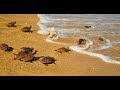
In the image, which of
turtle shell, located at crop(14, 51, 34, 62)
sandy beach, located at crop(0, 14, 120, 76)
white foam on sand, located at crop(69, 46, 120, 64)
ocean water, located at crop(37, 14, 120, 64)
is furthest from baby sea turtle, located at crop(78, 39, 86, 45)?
turtle shell, located at crop(14, 51, 34, 62)

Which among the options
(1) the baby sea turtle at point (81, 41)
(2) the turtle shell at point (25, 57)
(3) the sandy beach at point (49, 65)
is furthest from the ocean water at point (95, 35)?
(2) the turtle shell at point (25, 57)

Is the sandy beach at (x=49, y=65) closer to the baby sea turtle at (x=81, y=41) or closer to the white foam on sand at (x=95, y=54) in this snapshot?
the white foam on sand at (x=95, y=54)

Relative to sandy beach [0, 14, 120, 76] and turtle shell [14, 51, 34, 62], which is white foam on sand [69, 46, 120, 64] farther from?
turtle shell [14, 51, 34, 62]

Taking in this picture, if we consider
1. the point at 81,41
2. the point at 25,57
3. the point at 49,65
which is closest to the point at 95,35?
the point at 81,41

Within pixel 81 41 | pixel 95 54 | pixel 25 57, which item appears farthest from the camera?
pixel 81 41

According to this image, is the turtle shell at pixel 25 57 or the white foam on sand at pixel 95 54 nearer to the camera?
the turtle shell at pixel 25 57

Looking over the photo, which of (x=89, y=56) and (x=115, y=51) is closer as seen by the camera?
(x=89, y=56)

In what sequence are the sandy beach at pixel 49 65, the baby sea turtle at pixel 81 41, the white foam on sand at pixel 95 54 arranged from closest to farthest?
the sandy beach at pixel 49 65 < the white foam on sand at pixel 95 54 < the baby sea turtle at pixel 81 41

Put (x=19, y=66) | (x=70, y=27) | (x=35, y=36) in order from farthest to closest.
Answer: (x=70, y=27), (x=35, y=36), (x=19, y=66)

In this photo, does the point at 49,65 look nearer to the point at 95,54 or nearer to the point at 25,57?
the point at 25,57
